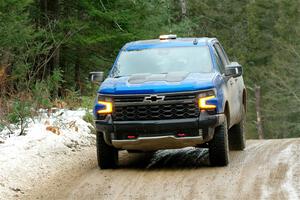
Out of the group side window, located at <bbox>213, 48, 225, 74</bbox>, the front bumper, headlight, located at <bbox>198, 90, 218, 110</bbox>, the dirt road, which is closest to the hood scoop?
headlight, located at <bbox>198, 90, 218, 110</bbox>

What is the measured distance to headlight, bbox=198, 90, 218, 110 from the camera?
9.54m

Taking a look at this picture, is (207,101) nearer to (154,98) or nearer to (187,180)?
(154,98)

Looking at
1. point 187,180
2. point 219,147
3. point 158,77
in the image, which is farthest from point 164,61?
point 187,180

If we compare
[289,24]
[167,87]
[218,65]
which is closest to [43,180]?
[167,87]

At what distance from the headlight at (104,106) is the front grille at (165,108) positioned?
0.78 ft

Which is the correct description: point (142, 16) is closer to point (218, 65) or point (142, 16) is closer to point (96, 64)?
point (96, 64)

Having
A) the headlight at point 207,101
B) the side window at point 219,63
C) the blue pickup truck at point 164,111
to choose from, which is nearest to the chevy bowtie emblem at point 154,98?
the blue pickup truck at point 164,111

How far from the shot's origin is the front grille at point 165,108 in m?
9.49

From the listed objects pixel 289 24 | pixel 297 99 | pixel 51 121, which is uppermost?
pixel 51 121

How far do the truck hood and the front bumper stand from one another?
1.45 ft

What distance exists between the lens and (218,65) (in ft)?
35.9

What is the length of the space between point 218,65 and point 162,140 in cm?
A: 208

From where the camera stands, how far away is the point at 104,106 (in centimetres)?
978

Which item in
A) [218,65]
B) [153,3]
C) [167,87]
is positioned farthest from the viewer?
[153,3]
